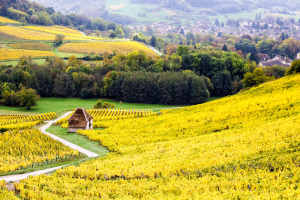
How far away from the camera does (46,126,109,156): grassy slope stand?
33750mm

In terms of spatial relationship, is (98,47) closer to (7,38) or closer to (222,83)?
(7,38)

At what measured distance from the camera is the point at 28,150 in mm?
32062

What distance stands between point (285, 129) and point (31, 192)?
21.9 metres

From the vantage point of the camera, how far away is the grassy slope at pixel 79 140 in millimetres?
33750

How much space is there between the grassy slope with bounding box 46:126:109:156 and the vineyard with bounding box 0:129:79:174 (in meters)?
2.60

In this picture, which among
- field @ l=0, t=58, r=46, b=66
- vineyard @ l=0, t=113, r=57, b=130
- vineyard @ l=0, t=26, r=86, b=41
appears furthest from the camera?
vineyard @ l=0, t=26, r=86, b=41

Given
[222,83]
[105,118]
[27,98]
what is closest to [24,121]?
[105,118]

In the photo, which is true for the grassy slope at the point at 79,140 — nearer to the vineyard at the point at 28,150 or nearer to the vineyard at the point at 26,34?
the vineyard at the point at 28,150

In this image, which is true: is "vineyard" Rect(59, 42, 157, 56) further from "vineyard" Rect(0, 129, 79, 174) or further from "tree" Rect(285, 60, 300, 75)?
"vineyard" Rect(0, 129, 79, 174)

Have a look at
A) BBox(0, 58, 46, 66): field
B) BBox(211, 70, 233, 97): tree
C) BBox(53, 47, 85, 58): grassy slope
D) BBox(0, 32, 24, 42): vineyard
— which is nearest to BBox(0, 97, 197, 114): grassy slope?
BBox(0, 58, 46, 66): field

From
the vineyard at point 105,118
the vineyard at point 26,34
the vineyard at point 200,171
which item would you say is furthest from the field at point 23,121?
the vineyard at point 26,34

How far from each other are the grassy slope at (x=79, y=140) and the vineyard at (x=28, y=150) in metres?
2.60

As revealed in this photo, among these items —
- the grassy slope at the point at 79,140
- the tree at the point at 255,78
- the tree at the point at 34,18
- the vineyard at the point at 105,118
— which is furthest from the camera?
the tree at the point at 34,18

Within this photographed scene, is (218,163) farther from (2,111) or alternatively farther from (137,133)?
(2,111)
